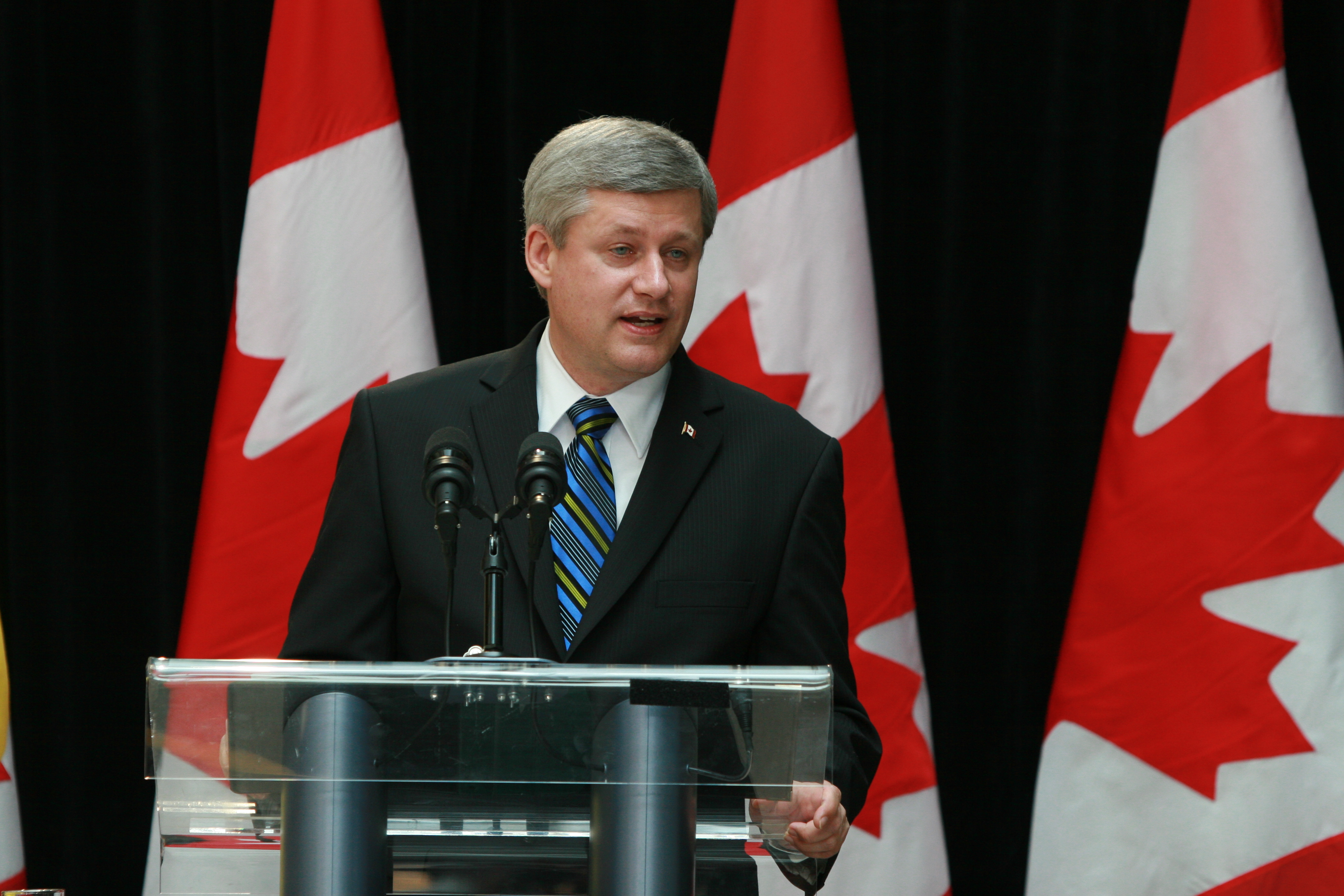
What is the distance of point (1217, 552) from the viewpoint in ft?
9.43

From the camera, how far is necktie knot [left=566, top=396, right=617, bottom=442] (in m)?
1.93

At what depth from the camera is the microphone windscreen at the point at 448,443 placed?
137cm

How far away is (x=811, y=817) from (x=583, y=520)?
59 centimetres

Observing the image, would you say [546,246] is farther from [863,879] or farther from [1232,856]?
[1232,856]

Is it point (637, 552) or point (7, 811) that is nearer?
point (637, 552)

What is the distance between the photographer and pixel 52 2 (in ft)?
11.2

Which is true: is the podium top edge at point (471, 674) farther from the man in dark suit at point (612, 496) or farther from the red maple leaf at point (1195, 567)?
the red maple leaf at point (1195, 567)

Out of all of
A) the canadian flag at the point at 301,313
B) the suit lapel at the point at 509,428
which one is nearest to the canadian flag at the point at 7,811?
the canadian flag at the point at 301,313

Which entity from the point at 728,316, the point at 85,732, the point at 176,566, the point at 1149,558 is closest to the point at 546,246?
the point at 728,316

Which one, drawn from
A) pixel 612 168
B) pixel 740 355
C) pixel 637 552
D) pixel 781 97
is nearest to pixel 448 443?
pixel 637 552

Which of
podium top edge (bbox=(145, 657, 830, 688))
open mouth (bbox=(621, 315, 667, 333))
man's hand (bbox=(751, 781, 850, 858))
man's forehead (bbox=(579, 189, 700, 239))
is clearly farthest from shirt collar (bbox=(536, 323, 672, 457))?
podium top edge (bbox=(145, 657, 830, 688))

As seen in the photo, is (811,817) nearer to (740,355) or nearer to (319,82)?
(740,355)

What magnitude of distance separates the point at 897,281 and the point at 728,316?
59 cm

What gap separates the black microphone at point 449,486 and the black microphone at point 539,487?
0.06 metres
